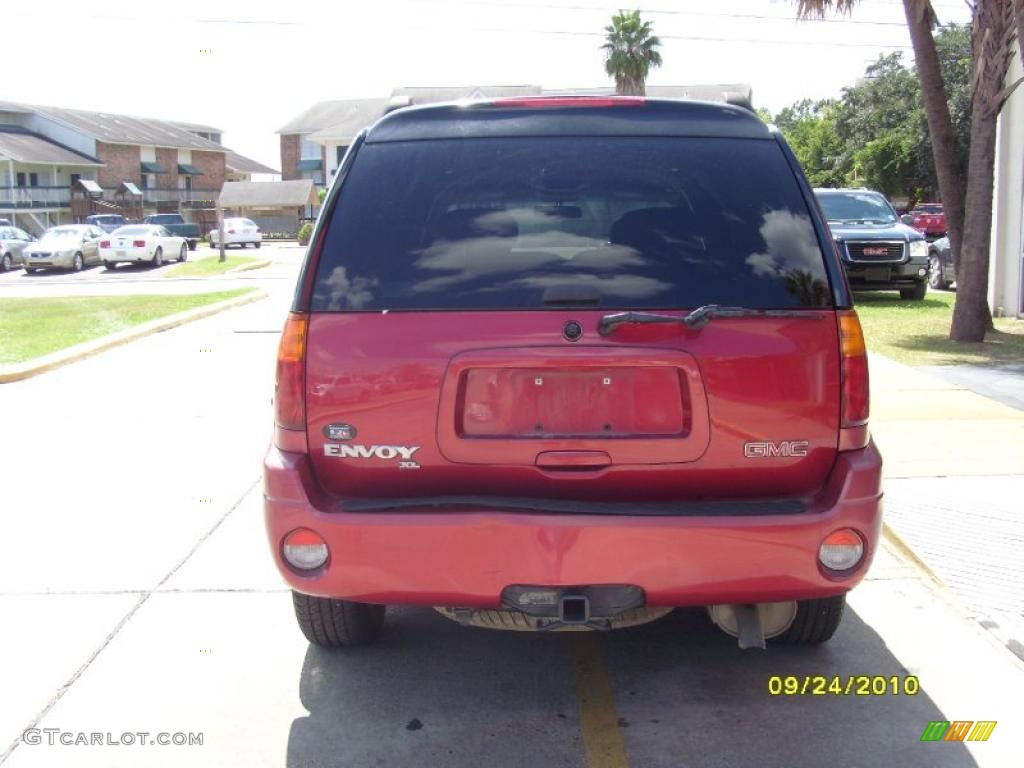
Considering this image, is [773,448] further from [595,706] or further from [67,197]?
[67,197]

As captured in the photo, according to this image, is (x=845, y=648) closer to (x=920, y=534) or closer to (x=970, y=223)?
(x=920, y=534)

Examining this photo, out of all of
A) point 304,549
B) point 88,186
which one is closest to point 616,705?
point 304,549

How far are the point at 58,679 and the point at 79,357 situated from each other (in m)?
8.84

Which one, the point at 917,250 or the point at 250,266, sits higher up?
the point at 917,250

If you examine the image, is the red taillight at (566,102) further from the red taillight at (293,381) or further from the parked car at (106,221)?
the parked car at (106,221)

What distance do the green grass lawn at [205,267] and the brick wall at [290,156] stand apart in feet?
134

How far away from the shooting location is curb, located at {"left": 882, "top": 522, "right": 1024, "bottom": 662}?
444 centimetres

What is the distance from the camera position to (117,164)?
225ft

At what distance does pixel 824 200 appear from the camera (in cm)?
1858

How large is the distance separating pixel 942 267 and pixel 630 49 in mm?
32737

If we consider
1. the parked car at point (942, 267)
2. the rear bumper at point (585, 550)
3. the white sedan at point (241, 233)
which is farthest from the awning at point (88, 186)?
the rear bumper at point (585, 550)

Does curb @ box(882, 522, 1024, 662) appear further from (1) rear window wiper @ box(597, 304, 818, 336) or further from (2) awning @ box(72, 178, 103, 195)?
(2) awning @ box(72, 178, 103, 195)

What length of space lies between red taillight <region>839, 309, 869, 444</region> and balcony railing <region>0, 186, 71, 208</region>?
205 feet

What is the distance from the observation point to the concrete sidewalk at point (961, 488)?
5047 millimetres
